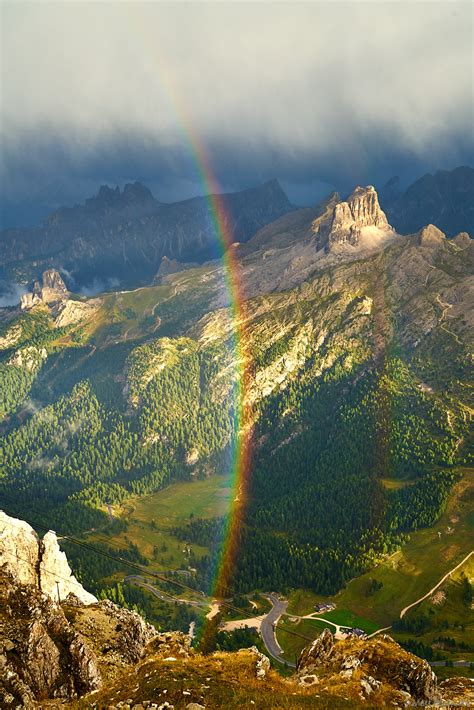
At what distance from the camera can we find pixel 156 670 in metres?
40.5

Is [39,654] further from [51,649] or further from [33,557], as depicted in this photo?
[33,557]

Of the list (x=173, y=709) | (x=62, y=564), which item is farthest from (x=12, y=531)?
(x=173, y=709)

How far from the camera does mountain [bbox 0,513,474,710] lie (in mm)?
36875

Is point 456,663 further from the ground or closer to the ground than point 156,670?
closer to the ground

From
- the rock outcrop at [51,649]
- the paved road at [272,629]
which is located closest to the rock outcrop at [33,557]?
the rock outcrop at [51,649]

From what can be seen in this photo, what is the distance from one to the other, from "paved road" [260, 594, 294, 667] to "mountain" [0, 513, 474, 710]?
118676 millimetres

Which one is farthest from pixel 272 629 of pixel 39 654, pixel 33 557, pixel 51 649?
pixel 39 654

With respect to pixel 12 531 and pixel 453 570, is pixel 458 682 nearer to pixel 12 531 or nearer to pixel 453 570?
pixel 12 531

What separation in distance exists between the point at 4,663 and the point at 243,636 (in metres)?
150

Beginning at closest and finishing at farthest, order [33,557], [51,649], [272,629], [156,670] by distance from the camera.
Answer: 1. [156,670]
2. [51,649]
3. [33,557]
4. [272,629]

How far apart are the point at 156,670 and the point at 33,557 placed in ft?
97.5

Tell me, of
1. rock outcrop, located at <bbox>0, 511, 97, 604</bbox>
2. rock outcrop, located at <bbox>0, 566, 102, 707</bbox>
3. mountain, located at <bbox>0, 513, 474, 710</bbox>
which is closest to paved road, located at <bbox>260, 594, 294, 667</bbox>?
rock outcrop, located at <bbox>0, 511, 97, 604</bbox>

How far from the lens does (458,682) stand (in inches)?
1955

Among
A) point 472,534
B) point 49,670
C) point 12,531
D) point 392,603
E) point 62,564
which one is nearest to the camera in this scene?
point 49,670
